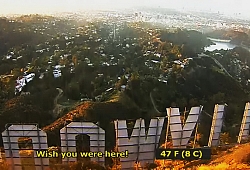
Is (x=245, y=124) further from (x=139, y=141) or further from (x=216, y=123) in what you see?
(x=139, y=141)

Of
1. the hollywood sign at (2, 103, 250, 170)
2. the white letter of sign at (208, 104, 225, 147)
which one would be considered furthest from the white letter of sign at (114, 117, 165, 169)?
the white letter of sign at (208, 104, 225, 147)

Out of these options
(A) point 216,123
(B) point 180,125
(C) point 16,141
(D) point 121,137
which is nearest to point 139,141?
(D) point 121,137

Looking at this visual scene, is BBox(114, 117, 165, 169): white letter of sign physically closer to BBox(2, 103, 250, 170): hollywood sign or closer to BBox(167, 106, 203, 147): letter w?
BBox(2, 103, 250, 170): hollywood sign

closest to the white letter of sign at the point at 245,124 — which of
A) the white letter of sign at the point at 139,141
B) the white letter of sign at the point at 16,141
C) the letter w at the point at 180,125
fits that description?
the letter w at the point at 180,125

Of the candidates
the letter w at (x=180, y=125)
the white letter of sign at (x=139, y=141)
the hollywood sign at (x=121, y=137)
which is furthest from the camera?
the letter w at (x=180, y=125)

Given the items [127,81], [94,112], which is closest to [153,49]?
[127,81]

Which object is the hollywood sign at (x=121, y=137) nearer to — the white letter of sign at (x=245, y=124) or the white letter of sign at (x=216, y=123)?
the white letter of sign at (x=216, y=123)

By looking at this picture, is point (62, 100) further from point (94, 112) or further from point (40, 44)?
point (40, 44)
